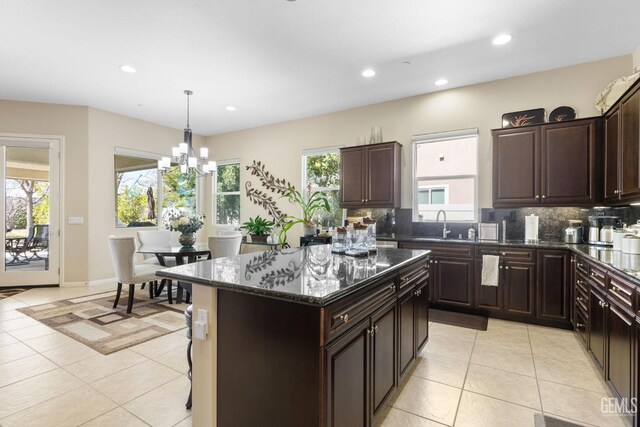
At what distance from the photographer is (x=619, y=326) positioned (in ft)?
6.63

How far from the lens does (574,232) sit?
3621mm

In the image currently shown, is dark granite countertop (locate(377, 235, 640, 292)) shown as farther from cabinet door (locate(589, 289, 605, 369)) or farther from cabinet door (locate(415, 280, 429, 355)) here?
cabinet door (locate(415, 280, 429, 355))

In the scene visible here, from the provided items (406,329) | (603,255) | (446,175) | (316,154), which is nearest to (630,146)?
(603,255)

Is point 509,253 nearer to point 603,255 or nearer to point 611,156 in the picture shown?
point 603,255

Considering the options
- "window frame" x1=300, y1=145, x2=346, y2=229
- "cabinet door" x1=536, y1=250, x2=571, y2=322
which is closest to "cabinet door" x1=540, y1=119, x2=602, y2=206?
"cabinet door" x1=536, y1=250, x2=571, y2=322

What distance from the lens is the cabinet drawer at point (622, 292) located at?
1824 mm

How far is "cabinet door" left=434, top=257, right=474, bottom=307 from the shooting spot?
3867 millimetres

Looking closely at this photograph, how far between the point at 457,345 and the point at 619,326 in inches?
52.8

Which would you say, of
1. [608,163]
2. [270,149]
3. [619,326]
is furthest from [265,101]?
[619,326]

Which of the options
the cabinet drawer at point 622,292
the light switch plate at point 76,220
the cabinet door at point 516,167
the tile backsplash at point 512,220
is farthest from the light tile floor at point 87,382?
the cabinet door at point 516,167

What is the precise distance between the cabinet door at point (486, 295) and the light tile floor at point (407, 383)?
428mm

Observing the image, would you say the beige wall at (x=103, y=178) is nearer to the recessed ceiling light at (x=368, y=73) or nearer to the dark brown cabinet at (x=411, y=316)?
the recessed ceiling light at (x=368, y=73)

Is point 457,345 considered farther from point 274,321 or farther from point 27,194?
point 27,194

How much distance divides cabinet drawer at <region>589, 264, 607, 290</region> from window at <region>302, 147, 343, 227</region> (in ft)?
11.7
